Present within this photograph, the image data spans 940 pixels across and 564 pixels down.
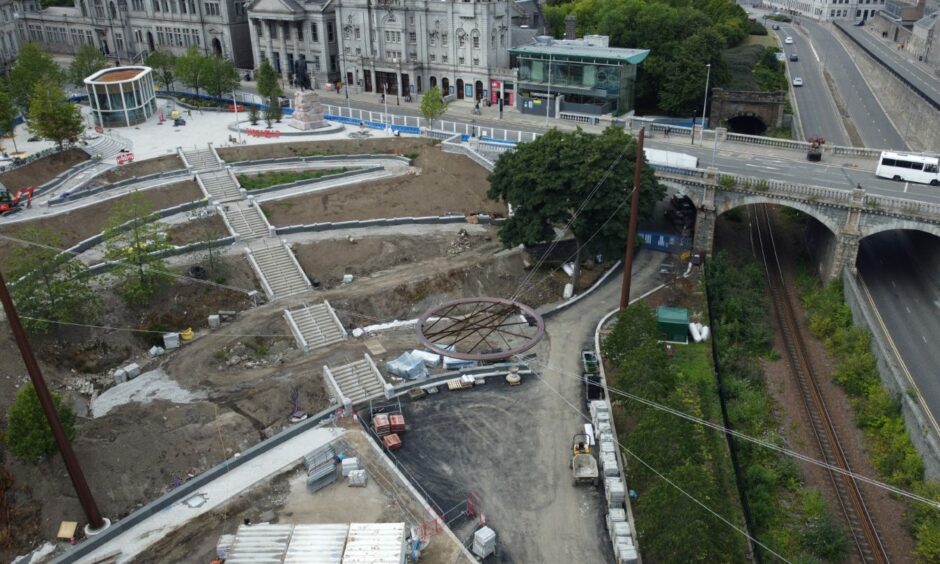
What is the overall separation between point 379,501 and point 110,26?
135 m

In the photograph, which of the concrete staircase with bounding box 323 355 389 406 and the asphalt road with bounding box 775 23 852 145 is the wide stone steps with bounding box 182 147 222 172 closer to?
the concrete staircase with bounding box 323 355 389 406

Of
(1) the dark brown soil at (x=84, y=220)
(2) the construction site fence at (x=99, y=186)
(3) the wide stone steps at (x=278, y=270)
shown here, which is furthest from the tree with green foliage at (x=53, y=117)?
(3) the wide stone steps at (x=278, y=270)

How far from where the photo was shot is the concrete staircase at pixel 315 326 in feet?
179

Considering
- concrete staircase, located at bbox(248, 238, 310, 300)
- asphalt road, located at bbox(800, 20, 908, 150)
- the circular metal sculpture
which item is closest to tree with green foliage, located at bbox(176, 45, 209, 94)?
concrete staircase, located at bbox(248, 238, 310, 300)

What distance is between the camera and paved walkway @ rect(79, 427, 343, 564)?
36719 millimetres

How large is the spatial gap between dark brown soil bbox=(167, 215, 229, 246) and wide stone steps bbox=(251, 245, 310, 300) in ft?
15.3

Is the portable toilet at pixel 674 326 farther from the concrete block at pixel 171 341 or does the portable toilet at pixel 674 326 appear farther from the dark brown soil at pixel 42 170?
the dark brown soil at pixel 42 170

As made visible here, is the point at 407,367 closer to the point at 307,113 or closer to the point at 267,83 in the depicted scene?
the point at 307,113

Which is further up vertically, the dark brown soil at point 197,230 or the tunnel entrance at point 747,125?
the tunnel entrance at point 747,125

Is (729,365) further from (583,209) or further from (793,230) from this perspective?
(793,230)

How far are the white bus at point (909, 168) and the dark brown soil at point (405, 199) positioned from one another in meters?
35.9

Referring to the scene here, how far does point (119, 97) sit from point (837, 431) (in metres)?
89.8

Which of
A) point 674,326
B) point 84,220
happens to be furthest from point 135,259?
point 674,326

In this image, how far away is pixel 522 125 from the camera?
93.9 meters
